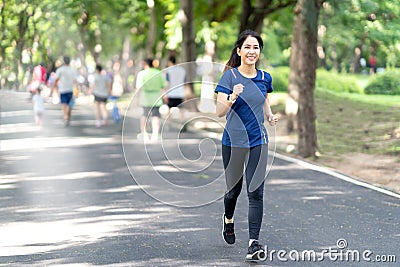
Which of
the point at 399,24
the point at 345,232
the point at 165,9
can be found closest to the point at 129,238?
the point at 345,232

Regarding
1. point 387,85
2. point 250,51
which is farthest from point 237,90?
point 387,85

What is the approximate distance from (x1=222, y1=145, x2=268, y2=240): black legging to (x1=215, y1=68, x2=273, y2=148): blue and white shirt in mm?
75

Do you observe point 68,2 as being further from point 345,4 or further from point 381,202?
point 381,202

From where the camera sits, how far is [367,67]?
69.4 metres

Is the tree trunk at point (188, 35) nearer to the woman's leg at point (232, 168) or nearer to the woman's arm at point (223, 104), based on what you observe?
the woman's leg at point (232, 168)

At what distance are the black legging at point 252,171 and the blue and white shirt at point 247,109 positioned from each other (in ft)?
0.25

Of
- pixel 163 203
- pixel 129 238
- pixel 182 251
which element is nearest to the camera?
pixel 182 251

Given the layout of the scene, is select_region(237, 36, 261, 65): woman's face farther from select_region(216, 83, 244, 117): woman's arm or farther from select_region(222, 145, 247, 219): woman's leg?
select_region(222, 145, 247, 219): woman's leg

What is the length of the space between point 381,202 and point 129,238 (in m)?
3.98

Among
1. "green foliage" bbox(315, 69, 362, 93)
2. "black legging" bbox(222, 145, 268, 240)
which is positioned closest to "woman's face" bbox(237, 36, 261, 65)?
"black legging" bbox(222, 145, 268, 240)

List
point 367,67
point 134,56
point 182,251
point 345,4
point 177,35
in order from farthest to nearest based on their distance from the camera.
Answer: point 367,67 < point 134,56 < point 177,35 < point 345,4 < point 182,251

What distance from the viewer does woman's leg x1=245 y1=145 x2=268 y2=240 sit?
24.2 ft

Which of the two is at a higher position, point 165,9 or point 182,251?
point 165,9

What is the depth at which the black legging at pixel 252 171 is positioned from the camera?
739cm
